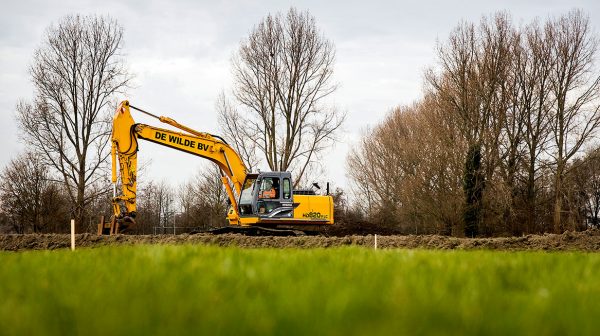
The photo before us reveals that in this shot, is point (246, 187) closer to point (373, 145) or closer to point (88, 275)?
point (88, 275)

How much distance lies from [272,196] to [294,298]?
19.5m

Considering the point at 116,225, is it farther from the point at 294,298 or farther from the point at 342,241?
the point at 294,298

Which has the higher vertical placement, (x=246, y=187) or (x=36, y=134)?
(x=36, y=134)

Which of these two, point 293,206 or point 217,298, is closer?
point 217,298

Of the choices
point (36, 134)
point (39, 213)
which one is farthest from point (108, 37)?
point (39, 213)

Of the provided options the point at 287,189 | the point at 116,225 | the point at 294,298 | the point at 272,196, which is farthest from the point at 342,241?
the point at 294,298

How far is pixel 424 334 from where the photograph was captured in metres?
2.45

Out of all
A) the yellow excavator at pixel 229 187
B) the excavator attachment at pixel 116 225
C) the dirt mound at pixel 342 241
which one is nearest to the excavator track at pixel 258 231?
the yellow excavator at pixel 229 187

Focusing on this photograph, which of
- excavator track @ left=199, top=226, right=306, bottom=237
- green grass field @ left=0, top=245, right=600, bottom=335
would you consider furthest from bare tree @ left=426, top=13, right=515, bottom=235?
green grass field @ left=0, top=245, right=600, bottom=335

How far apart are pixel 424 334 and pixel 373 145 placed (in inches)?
2122

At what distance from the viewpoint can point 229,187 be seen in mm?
24062

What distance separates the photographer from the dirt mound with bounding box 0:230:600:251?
1881cm

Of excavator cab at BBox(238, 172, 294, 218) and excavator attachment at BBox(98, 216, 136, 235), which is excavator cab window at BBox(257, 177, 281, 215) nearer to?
excavator cab at BBox(238, 172, 294, 218)

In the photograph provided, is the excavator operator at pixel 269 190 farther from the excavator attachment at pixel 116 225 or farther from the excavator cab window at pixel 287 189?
the excavator attachment at pixel 116 225
